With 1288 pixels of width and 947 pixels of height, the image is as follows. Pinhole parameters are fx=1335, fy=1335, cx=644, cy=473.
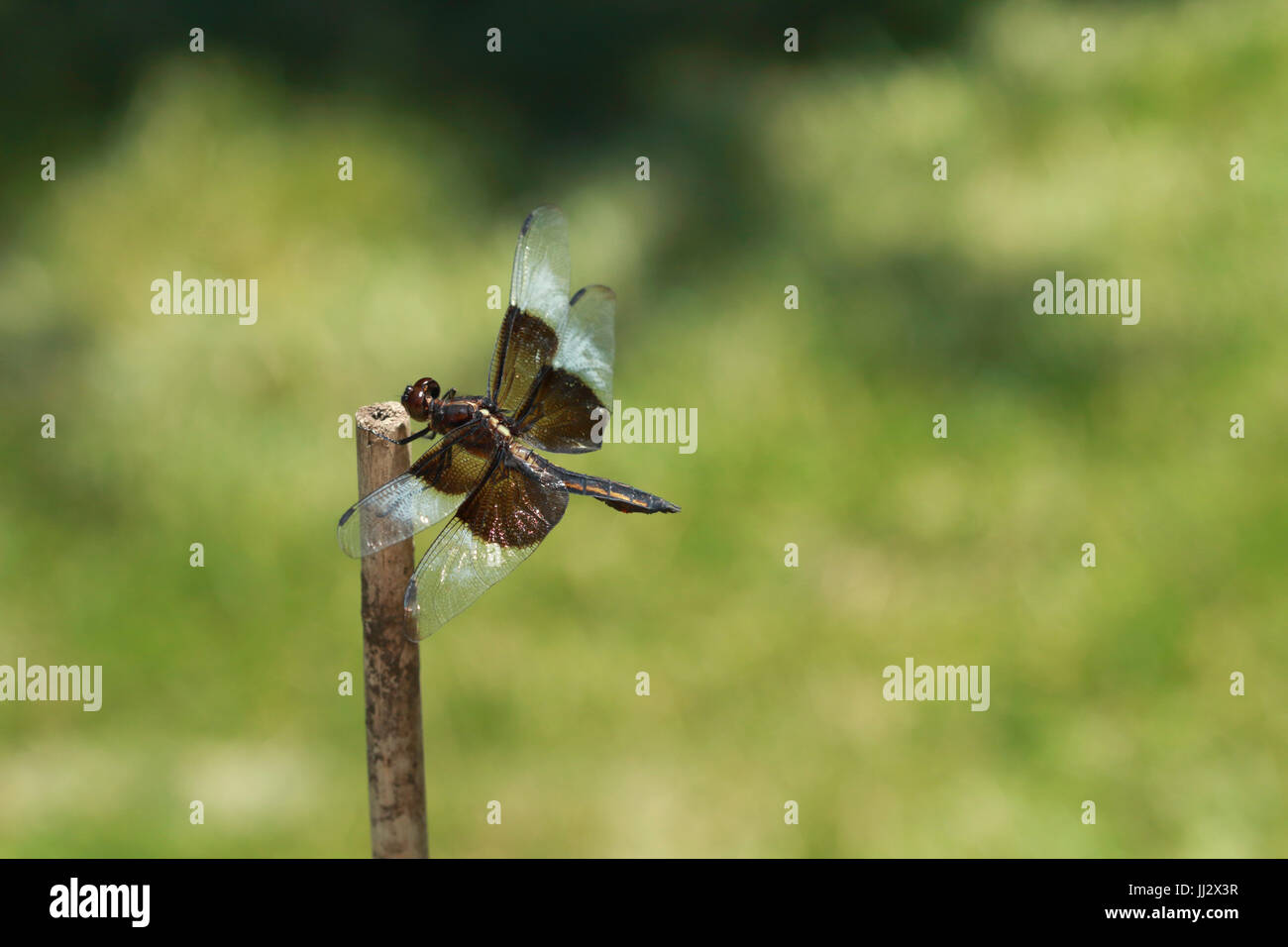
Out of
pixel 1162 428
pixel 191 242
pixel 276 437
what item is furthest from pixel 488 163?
pixel 1162 428

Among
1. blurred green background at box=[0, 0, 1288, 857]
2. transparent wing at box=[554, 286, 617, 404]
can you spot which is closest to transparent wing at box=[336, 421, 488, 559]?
transparent wing at box=[554, 286, 617, 404]

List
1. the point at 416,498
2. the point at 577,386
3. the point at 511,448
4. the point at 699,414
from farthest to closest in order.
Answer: the point at 699,414 < the point at 577,386 < the point at 511,448 < the point at 416,498

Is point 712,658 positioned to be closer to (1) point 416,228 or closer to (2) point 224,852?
(2) point 224,852

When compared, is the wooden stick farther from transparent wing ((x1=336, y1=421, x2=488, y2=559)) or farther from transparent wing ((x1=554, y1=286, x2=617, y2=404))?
transparent wing ((x1=554, y1=286, x2=617, y2=404))

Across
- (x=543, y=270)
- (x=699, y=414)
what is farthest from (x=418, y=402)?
(x=699, y=414)

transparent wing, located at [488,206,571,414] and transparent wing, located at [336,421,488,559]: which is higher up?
transparent wing, located at [488,206,571,414]

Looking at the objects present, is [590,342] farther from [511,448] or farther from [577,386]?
[511,448]
